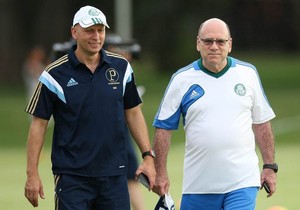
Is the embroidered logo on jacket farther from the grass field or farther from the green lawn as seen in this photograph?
the grass field

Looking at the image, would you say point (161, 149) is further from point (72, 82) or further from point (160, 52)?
point (160, 52)

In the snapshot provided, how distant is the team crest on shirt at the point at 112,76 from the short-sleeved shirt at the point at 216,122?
0.49 metres

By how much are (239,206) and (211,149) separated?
0.53 metres

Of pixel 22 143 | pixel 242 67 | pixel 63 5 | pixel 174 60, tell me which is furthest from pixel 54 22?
pixel 242 67

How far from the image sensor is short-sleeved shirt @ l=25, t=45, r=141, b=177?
29.3 ft

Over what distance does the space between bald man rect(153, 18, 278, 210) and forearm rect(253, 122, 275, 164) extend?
87 mm

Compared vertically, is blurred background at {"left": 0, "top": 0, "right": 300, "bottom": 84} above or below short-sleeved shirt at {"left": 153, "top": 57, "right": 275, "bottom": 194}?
below

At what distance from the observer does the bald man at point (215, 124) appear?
9156 mm

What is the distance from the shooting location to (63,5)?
4853cm

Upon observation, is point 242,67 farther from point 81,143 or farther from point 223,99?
point 81,143

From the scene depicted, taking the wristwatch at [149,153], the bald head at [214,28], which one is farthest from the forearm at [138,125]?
the bald head at [214,28]

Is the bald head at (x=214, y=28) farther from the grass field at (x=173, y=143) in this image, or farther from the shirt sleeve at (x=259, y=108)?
the grass field at (x=173, y=143)

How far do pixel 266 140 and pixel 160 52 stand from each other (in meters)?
47.2

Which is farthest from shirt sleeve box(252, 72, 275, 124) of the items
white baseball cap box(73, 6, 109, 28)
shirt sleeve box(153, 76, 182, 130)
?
white baseball cap box(73, 6, 109, 28)
